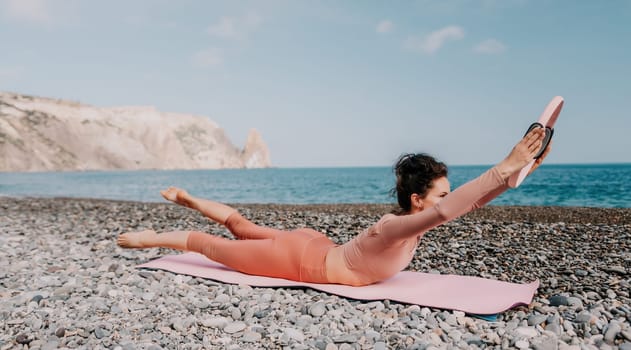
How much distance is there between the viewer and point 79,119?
88750 millimetres

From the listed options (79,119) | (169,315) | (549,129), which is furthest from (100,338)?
(79,119)

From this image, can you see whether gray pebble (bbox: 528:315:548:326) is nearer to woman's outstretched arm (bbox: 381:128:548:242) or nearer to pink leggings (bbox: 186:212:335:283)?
woman's outstretched arm (bbox: 381:128:548:242)

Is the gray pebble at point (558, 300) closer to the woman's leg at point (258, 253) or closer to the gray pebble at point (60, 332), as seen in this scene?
the woman's leg at point (258, 253)

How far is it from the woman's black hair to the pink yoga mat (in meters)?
0.76

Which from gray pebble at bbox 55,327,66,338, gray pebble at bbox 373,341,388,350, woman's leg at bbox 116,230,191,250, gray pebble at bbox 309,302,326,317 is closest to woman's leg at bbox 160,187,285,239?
woman's leg at bbox 116,230,191,250

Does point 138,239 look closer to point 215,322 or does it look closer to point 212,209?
point 212,209

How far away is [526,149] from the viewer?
117 inches

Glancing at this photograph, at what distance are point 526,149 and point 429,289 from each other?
→ 6.22 feet

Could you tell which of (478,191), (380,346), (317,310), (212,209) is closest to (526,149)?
(478,191)

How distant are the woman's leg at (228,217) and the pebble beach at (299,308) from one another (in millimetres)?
584

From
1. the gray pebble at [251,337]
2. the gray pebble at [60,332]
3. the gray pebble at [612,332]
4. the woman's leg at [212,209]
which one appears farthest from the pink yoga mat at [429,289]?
the gray pebble at [60,332]

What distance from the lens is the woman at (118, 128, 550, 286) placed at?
319 centimetres

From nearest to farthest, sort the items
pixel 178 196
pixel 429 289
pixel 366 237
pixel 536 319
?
1. pixel 536 319
2. pixel 366 237
3. pixel 429 289
4. pixel 178 196

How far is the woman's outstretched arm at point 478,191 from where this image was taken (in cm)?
298
